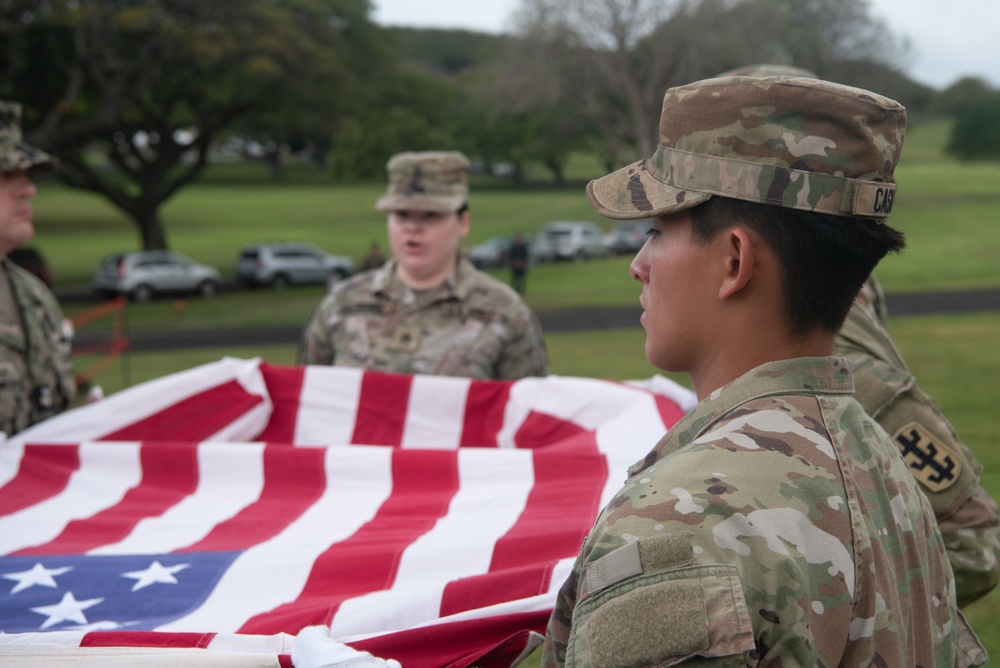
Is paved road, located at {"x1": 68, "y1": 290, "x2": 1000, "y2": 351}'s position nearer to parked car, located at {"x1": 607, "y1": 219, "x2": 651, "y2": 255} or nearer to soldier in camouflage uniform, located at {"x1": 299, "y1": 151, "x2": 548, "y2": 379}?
soldier in camouflage uniform, located at {"x1": 299, "y1": 151, "x2": 548, "y2": 379}

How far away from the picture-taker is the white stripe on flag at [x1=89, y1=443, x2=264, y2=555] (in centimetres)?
252

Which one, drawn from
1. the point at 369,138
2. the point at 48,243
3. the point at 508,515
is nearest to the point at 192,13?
the point at 369,138

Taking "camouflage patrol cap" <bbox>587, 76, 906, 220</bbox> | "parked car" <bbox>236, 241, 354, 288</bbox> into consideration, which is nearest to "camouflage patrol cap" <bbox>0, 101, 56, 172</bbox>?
"camouflage patrol cap" <bbox>587, 76, 906, 220</bbox>

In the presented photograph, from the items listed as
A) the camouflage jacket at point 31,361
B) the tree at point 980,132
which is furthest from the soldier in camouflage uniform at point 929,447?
the tree at point 980,132

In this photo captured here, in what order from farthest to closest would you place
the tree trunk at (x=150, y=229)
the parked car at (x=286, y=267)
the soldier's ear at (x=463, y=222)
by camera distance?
1. the tree trunk at (x=150, y=229)
2. the parked car at (x=286, y=267)
3. the soldier's ear at (x=463, y=222)

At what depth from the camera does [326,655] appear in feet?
5.28

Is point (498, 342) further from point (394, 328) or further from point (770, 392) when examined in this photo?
point (770, 392)

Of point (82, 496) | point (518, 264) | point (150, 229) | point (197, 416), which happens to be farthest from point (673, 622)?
point (150, 229)

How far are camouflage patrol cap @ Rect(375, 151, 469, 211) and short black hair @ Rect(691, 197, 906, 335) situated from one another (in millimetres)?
2629

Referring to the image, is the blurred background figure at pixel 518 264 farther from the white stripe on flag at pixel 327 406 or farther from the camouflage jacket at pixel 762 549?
the camouflage jacket at pixel 762 549

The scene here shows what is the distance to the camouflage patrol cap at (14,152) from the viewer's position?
3.29 metres

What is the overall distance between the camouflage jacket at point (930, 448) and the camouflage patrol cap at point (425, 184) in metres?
2.00

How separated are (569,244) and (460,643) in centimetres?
2620

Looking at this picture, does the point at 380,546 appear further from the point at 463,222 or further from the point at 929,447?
the point at 463,222
